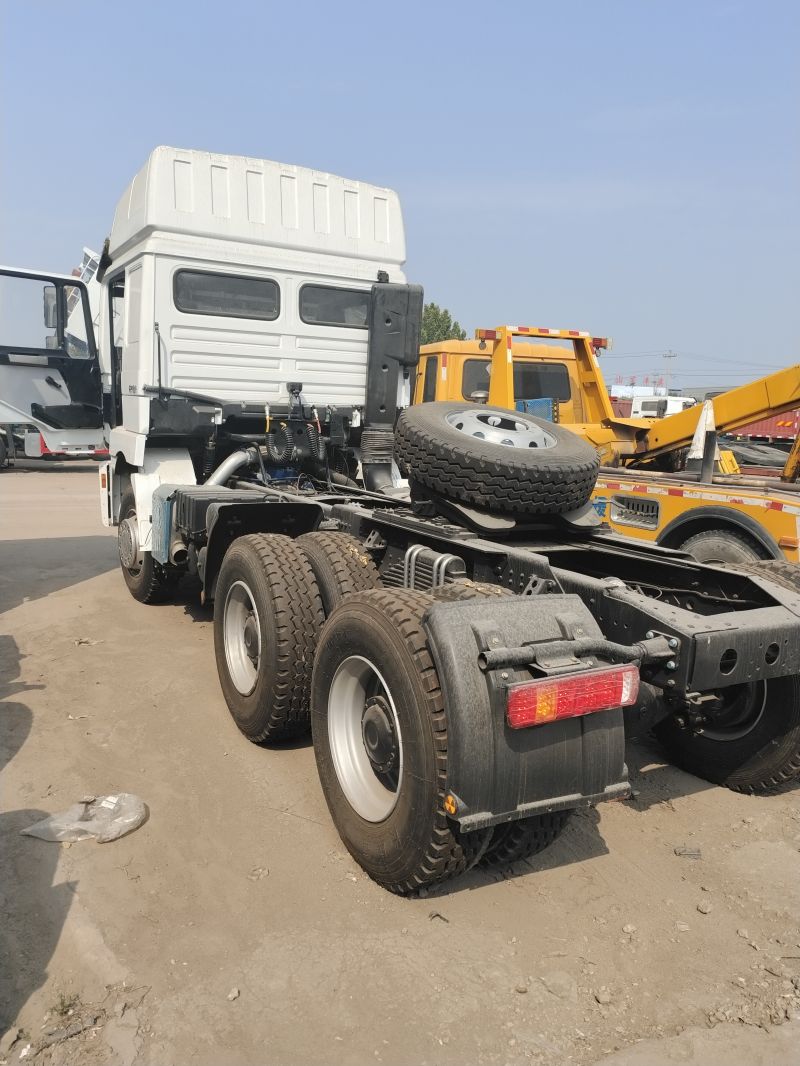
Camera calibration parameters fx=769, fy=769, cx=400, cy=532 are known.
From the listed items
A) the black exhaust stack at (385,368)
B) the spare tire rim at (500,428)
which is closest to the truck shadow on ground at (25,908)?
the spare tire rim at (500,428)

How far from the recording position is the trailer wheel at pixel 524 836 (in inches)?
107

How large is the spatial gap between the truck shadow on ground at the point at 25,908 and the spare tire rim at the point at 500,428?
8.63 feet

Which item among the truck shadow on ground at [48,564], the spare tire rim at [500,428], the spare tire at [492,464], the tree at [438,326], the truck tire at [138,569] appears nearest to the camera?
the spare tire at [492,464]

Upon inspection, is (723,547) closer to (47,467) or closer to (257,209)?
(257,209)

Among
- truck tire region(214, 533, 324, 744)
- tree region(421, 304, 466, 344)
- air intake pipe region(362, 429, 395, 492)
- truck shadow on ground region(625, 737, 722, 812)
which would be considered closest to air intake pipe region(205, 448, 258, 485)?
air intake pipe region(362, 429, 395, 492)

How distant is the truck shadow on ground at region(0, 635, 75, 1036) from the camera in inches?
91.4

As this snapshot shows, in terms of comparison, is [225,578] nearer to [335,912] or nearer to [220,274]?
[335,912]

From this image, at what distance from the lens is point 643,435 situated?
26.6 ft

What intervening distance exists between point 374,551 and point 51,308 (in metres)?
5.20

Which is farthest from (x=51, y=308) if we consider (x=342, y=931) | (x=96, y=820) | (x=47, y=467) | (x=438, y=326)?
(x=438, y=326)

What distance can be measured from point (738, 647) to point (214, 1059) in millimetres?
2120

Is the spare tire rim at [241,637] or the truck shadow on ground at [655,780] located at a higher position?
the spare tire rim at [241,637]

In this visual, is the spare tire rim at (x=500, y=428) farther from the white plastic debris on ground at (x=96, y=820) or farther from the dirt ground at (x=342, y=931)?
the white plastic debris on ground at (x=96, y=820)

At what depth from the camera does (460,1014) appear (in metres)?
2.26
